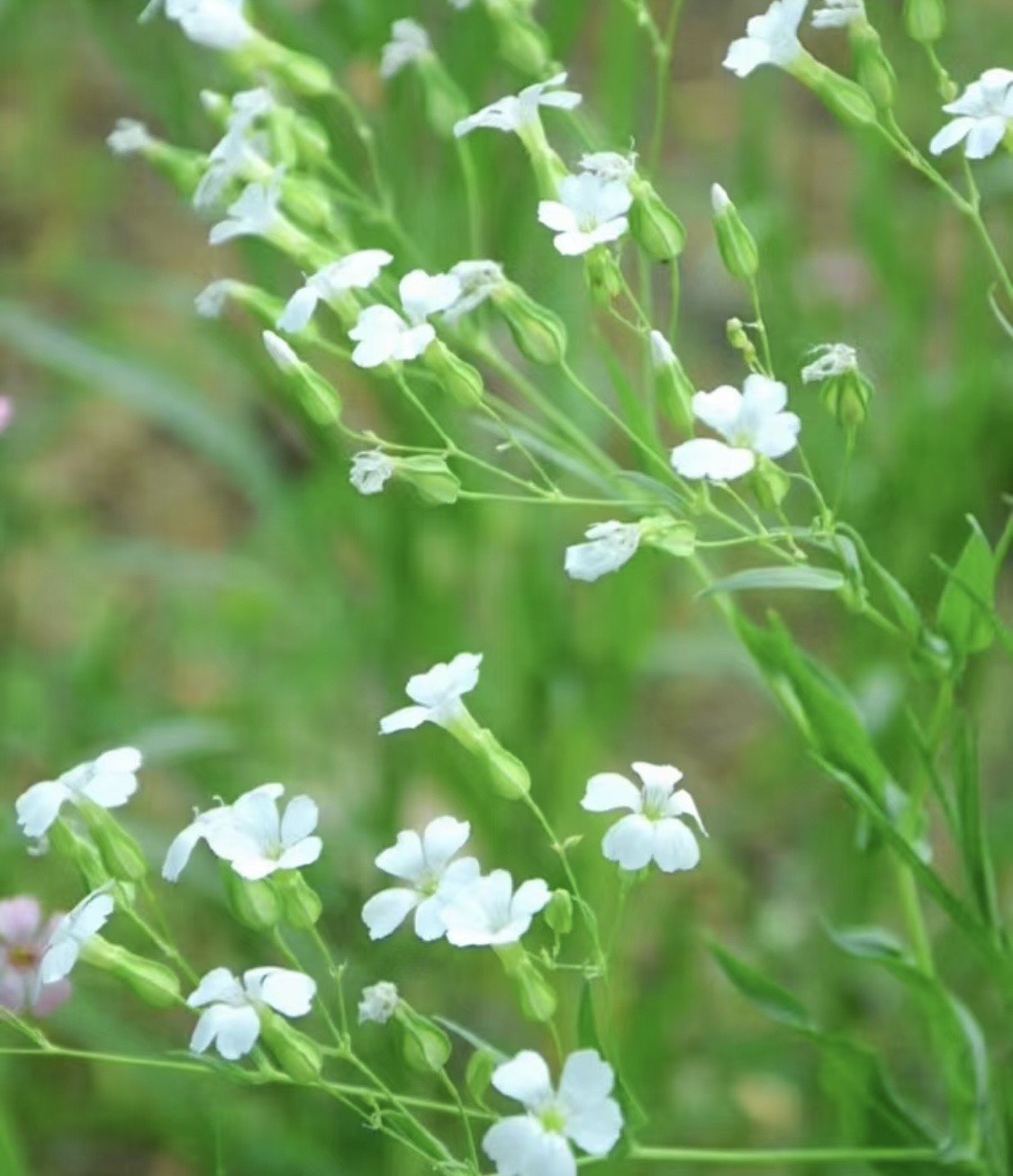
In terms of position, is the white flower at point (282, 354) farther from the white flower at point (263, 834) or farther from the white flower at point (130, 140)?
the white flower at point (130, 140)

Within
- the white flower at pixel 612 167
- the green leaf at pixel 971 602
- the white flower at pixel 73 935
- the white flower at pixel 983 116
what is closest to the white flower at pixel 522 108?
the white flower at pixel 612 167

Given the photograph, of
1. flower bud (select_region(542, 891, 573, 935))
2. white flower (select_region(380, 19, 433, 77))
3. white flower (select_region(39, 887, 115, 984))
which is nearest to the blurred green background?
white flower (select_region(380, 19, 433, 77))

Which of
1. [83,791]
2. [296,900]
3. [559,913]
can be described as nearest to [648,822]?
[559,913]

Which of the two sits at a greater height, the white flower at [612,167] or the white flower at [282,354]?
the white flower at [612,167]

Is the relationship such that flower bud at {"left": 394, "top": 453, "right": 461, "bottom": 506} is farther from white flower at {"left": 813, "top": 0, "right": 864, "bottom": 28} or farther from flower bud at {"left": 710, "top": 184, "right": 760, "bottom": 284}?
white flower at {"left": 813, "top": 0, "right": 864, "bottom": 28}

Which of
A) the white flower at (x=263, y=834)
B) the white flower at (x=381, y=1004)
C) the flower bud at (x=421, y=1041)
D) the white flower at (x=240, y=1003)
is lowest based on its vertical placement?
the flower bud at (x=421, y=1041)

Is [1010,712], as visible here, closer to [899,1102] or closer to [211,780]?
[211,780]
